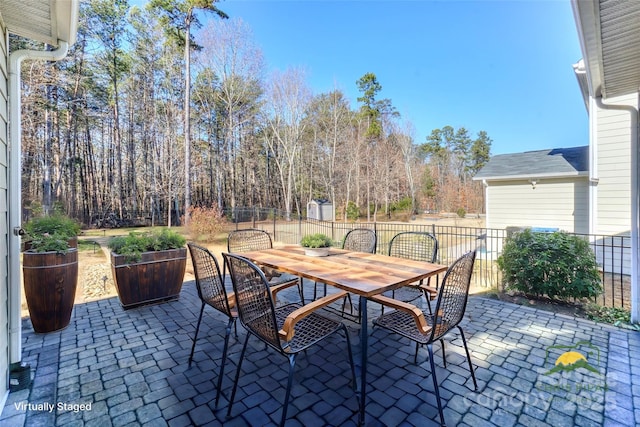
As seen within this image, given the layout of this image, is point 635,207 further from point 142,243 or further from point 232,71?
point 232,71

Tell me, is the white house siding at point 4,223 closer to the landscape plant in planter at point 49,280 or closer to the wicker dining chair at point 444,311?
the landscape plant in planter at point 49,280

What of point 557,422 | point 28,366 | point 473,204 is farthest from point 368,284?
point 473,204

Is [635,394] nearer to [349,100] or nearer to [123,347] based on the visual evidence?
[123,347]

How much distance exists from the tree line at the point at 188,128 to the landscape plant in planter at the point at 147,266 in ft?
21.3

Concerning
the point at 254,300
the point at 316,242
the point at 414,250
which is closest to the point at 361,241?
the point at 414,250

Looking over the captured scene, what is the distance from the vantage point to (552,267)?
131 inches

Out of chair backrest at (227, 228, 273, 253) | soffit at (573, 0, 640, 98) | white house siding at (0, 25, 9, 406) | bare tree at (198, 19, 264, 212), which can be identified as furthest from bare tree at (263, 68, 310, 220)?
soffit at (573, 0, 640, 98)

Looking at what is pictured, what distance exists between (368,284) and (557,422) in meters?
1.24

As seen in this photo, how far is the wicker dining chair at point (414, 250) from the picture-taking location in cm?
255

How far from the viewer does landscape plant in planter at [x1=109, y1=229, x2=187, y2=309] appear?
317 centimetres

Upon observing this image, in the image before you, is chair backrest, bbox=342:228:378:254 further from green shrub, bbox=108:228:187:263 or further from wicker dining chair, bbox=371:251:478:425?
green shrub, bbox=108:228:187:263

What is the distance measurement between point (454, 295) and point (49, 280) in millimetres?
3301

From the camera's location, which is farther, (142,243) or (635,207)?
(142,243)

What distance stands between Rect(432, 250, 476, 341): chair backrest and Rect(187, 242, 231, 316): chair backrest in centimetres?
137
